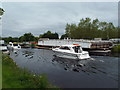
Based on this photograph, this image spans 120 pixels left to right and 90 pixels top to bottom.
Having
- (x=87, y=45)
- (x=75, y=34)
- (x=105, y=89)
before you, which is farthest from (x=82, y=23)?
(x=105, y=89)

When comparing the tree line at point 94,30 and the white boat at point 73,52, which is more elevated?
the tree line at point 94,30

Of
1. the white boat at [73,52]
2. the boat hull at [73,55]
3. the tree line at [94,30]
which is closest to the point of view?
the boat hull at [73,55]

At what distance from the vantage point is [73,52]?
2636 centimetres

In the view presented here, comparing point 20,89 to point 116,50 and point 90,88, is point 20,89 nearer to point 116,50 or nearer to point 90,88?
point 90,88

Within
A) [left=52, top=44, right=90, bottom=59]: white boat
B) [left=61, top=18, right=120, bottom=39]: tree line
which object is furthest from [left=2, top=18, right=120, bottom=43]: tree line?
[left=52, top=44, right=90, bottom=59]: white boat

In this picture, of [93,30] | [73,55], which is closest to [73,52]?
[73,55]

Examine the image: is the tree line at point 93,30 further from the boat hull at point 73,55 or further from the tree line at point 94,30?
the boat hull at point 73,55

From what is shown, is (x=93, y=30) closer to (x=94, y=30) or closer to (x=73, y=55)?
(x=94, y=30)

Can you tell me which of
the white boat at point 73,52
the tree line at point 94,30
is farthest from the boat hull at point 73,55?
the tree line at point 94,30

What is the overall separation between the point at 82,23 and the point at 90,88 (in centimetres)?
5997

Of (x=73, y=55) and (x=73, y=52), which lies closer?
(x=73, y=55)

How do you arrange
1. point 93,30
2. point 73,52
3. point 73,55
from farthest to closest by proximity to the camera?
point 93,30
point 73,52
point 73,55

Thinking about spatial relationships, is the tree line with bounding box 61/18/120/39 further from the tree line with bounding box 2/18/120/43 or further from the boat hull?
the boat hull

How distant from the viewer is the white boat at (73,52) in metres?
25.4
